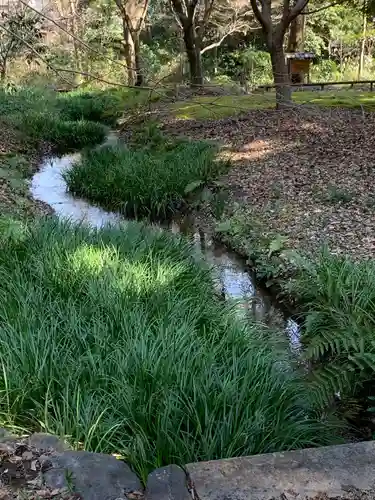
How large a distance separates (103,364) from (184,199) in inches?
243

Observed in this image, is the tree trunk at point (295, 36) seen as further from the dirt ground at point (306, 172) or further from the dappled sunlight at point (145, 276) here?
the dappled sunlight at point (145, 276)

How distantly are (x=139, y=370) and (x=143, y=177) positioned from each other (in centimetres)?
648

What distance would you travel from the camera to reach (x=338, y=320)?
432cm

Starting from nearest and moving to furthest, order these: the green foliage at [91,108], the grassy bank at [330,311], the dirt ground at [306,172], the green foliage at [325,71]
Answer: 1. the grassy bank at [330,311]
2. the dirt ground at [306,172]
3. the green foliage at [91,108]
4. the green foliage at [325,71]

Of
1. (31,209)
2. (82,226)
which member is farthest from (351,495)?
(31,209)

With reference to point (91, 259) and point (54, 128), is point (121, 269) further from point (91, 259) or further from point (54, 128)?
point (54, 128)

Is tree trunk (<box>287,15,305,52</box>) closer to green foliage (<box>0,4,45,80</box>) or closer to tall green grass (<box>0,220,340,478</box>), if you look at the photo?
green foliage (<box>0,4,45,80</box>)

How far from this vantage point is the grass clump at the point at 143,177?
8.91 meters

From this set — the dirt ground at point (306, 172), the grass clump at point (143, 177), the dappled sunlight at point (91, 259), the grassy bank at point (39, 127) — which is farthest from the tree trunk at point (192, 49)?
the dappled sunlight at point (91, 259)

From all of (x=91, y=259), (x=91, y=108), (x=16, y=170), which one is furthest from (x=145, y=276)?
(x=91, y=108)

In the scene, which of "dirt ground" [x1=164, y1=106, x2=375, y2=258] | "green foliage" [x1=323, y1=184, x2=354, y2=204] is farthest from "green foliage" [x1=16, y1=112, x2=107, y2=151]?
"green foliage" [x1=323, y1=184, x2=354, y2=204]

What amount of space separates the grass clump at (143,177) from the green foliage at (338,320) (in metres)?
3.90

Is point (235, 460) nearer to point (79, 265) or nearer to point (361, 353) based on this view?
point (361, 353)

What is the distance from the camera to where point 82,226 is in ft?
20.1
